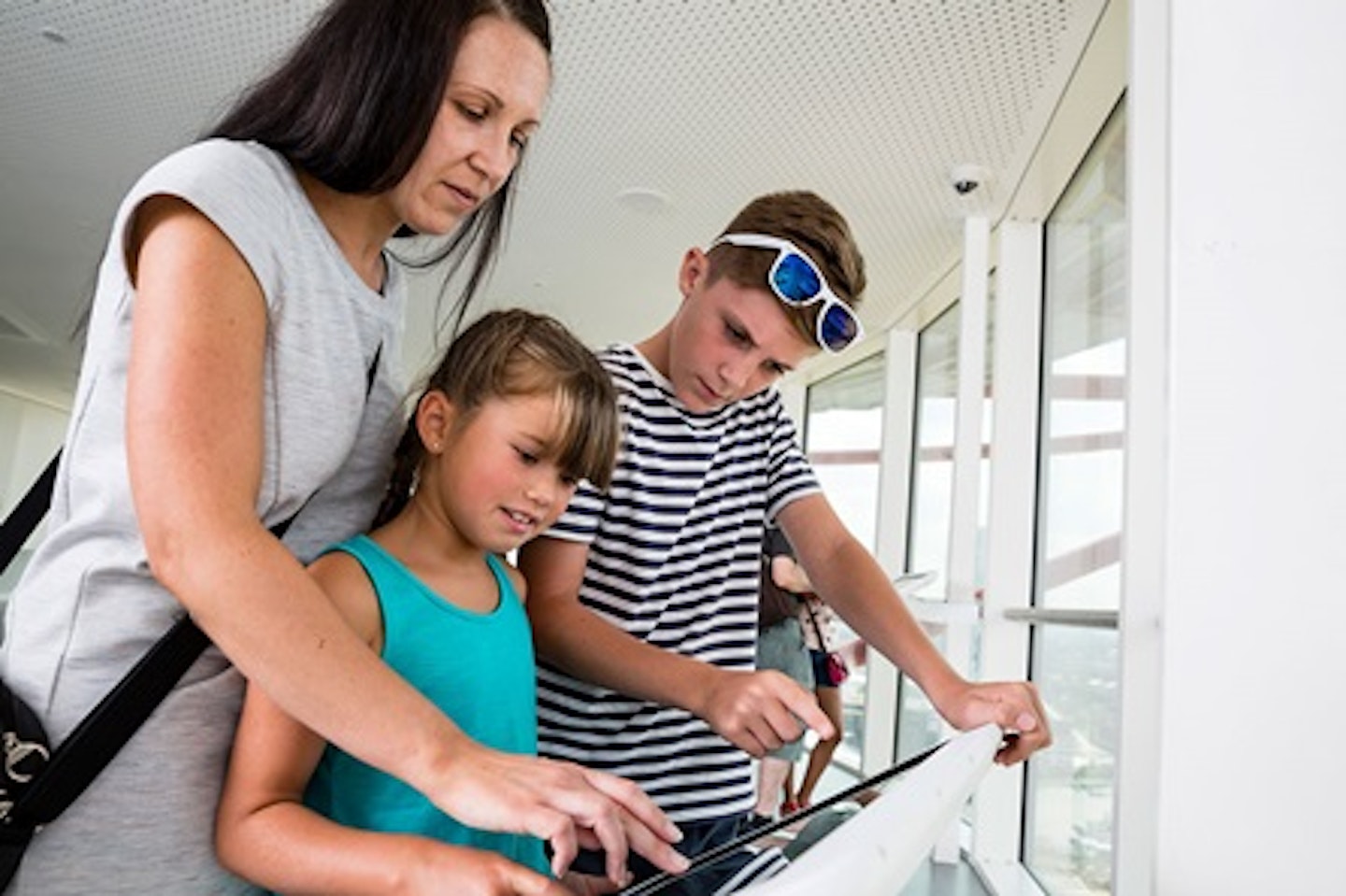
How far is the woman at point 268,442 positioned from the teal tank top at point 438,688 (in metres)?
0.09

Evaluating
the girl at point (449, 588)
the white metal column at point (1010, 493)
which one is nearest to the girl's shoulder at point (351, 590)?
the girl at point (449, 588)

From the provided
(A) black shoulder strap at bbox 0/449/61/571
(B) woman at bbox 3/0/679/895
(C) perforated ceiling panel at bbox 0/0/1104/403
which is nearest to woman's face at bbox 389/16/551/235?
(B) woman at bbox 3/0/679/895

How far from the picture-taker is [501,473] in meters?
0.94

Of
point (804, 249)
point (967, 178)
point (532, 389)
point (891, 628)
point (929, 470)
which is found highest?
point (967, 178)

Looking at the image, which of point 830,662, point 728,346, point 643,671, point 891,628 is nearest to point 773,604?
point 830,662

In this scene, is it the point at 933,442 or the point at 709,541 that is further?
the point at 933,442

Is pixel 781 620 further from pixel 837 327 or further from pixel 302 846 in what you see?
pixel 302 846

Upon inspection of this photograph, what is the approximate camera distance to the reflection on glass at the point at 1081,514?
232cm

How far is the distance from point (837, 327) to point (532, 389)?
0.43 metres

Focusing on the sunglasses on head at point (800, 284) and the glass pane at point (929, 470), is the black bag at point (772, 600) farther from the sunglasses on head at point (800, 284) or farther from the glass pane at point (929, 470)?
the sunglasses on head at point (800, 284)

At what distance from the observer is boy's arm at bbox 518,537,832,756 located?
0.83 meters

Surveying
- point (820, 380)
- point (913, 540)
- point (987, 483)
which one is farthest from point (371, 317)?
point (820, 380)

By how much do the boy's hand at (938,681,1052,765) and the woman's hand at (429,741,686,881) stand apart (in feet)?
1.79

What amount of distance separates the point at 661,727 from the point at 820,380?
16.5 feet
